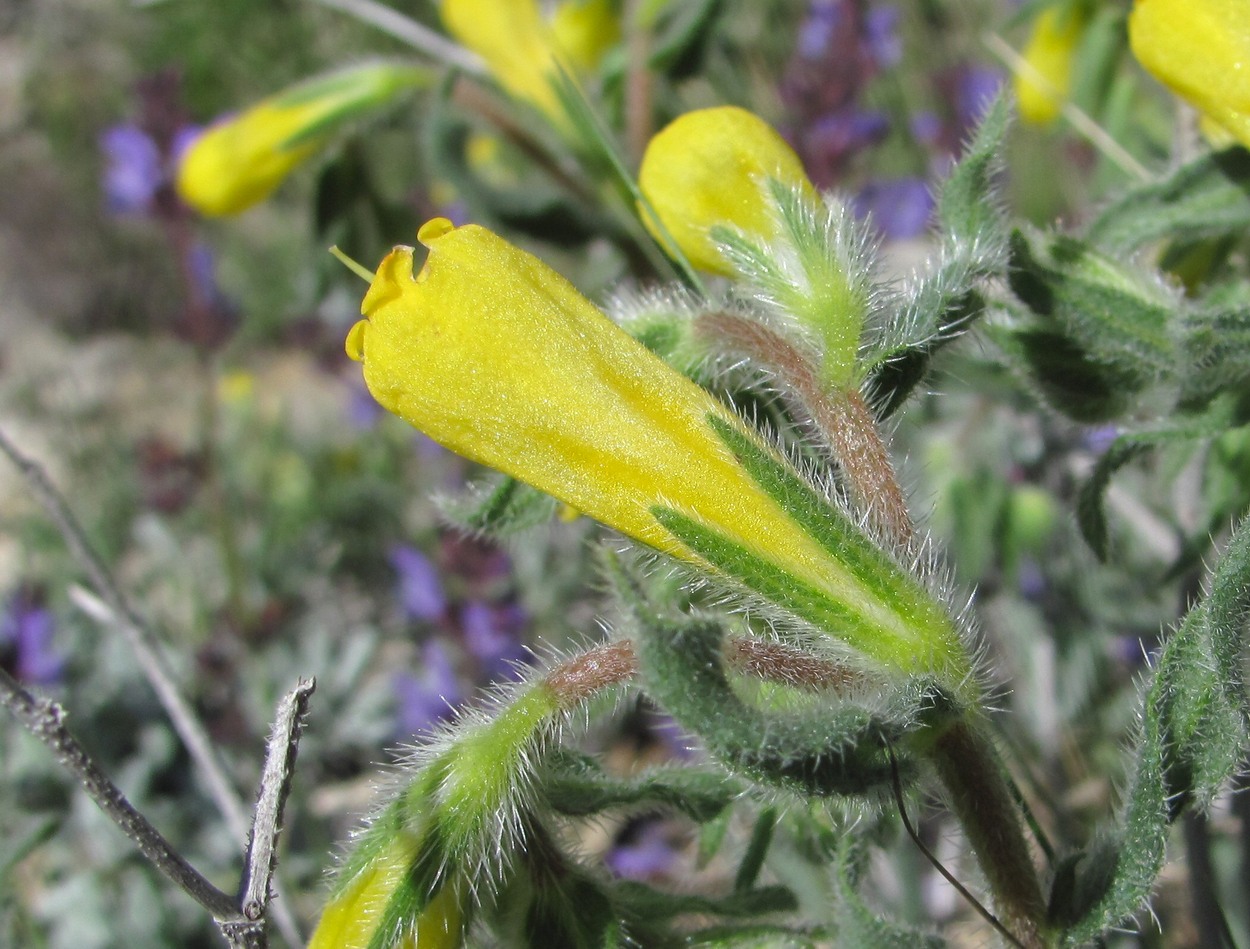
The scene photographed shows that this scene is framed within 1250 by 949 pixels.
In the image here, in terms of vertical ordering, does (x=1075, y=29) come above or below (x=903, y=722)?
above

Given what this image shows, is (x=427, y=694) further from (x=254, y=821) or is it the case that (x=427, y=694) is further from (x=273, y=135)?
(x=254, y=821)

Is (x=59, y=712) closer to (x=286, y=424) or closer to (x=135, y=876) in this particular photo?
(x=135, y=876)

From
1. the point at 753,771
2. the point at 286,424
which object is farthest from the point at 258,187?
the point at 286,424

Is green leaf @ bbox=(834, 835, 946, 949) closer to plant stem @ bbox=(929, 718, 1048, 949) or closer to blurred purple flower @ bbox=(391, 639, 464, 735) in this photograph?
plant stem @ bbox=(929, 718, 1048, 949)

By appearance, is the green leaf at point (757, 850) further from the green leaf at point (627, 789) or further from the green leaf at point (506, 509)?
the green leaf at point (506, 509)

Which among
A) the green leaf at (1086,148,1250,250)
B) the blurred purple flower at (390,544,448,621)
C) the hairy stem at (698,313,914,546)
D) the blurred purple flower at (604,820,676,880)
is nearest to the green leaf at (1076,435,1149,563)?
the green leaf at (1086,148,1250,250)

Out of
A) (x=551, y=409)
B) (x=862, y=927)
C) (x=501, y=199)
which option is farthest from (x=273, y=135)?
(x=862, y=927)
